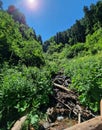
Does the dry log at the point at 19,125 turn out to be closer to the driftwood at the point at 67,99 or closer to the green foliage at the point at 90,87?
the driftwood at the point at 67,99

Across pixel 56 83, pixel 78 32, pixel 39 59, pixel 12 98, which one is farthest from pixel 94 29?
pixel 12 98

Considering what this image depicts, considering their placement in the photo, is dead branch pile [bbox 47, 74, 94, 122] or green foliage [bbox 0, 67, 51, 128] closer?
green foliage [bbox 0, 67, 51, 128]

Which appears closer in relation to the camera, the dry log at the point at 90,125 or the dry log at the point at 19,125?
the dry log at the point at 90,125

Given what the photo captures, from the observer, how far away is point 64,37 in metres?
40.1

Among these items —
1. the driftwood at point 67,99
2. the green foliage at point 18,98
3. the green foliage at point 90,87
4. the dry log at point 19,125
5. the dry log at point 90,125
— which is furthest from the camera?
the green foliage at point 90,87

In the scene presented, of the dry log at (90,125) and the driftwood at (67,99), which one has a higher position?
the driftwood at (67,99)

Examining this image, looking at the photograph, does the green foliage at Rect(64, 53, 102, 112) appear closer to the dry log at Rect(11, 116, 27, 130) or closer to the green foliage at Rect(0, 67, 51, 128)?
the green foliage at Rect(0, 67, 51, 128)

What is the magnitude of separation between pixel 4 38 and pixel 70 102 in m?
5.13

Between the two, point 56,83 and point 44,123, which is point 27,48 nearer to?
point 56,83

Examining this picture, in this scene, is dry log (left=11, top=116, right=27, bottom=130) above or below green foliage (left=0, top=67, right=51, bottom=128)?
below

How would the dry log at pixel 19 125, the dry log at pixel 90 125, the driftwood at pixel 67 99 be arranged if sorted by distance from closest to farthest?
the dry log at pixel 90 125 < the dry log at pixel 19 125 < the driftwood at pixel 67 99

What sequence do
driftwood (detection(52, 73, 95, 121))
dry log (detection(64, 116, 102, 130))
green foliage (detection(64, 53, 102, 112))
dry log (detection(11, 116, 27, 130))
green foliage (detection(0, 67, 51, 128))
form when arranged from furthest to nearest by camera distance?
green foliage (detection(64, 53, 102, 112)), driftwood (detection(52, 73, 95, 121)), green foliage (detection(0, 67, 51, 128)), dry log (detection(11, 116, 27, 130)), dry log (detection(64, 116, 102, 130))

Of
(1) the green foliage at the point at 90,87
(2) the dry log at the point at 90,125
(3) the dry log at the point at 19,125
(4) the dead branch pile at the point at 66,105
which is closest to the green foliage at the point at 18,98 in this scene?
(4) the dead branch pile at the point at 66,105

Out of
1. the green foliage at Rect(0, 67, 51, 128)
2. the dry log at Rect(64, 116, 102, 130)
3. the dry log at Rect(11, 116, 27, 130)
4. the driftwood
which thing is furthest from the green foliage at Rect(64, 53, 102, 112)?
the dry log at Rect(64, 116, 102, 130)
